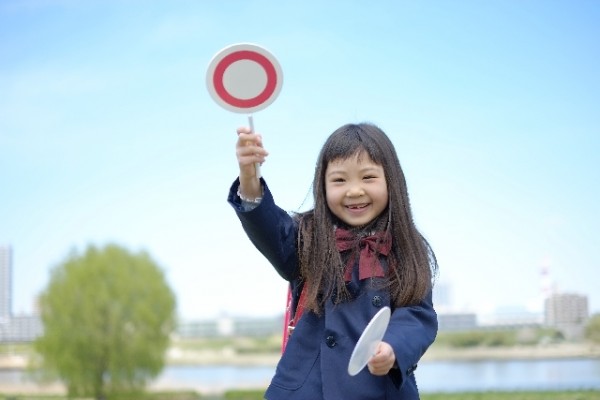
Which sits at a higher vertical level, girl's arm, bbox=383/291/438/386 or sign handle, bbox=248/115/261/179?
sign handle, bbox=248/115/261/179

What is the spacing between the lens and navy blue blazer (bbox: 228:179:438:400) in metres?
2.63

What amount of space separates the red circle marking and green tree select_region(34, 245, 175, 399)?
67.1ft

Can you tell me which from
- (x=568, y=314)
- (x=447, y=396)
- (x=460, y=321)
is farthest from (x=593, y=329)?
(x=447, y=396)

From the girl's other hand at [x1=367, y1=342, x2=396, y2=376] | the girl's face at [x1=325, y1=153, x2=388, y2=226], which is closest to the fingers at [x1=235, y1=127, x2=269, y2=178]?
the girl's face at [x1=325, y1=153, x2=388, y2=226]

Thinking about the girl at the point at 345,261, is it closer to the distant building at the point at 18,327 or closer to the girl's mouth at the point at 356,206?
the girl's mouth at the point at 356,206

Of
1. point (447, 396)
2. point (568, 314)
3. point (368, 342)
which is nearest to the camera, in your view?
point (368, 342)

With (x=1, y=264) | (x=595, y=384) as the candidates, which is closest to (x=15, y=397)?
(x=595, y=384)

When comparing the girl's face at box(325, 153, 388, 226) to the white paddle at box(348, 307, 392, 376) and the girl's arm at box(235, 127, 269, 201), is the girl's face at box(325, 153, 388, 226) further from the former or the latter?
the white paddle at box(348, 307, 392, 376)

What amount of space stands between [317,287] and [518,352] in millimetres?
26310

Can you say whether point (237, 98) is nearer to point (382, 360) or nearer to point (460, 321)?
point (382, 360)

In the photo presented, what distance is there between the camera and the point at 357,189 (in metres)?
2.81

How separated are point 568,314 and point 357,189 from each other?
2642 centimetres

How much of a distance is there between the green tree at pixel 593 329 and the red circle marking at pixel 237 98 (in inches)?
954

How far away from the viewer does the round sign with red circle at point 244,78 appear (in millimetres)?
2689
